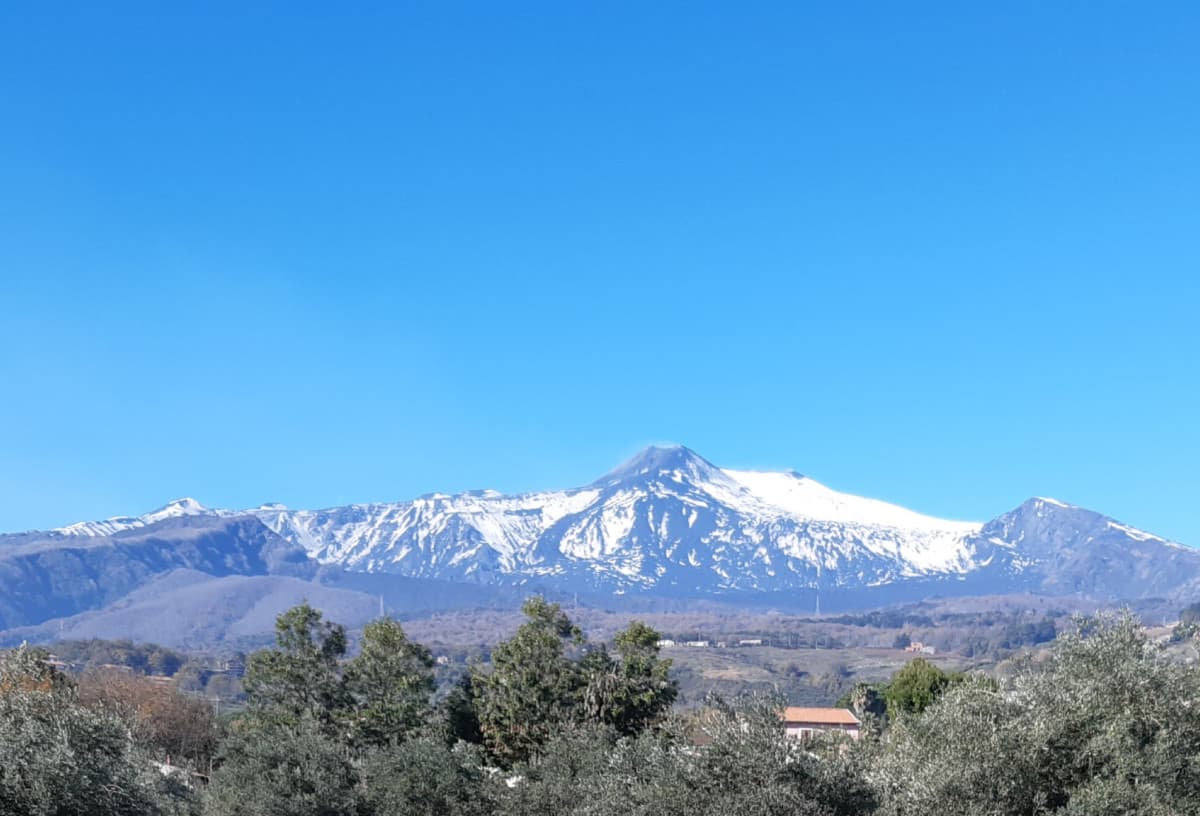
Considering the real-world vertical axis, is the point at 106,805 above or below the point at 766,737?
below

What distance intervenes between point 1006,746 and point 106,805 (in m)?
21.5

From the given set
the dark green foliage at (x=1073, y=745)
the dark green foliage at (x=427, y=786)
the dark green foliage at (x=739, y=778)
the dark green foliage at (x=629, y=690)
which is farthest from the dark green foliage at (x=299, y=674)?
the dark green foliage at (x=1073, y=745)

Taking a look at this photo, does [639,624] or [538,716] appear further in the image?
[639,624]

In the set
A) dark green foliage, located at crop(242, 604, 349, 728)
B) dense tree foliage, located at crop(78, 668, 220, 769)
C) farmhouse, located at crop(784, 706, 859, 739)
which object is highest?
dark green foliage, located at crop(242, 604, 349, 728)

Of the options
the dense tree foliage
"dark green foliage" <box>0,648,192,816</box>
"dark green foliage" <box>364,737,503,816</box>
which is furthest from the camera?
the dense tree foliage

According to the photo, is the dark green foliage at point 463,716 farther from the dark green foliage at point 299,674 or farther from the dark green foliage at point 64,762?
the dark green foliage at point 64,762

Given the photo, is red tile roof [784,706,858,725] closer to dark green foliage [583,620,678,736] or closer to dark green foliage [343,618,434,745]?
dark green foliage [583,620,678,736]

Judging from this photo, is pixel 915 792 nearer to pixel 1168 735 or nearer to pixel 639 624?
pixel 1168 735

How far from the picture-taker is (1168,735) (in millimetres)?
31750

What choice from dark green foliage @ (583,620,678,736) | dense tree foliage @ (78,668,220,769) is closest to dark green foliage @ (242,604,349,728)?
dense tree foliage @ (78,668,220,769)

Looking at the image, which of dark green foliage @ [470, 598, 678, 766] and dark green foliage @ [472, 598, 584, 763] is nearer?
dark green foliage @ [470, 598, 678, 766]

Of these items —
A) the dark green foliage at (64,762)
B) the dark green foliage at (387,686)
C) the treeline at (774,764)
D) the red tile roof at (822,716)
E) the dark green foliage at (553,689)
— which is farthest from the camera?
the red tile roof at (822,716)

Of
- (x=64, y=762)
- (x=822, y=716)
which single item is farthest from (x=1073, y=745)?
(x=822, y=716)

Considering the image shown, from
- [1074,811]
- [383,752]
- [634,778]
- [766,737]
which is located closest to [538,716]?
[383,752]
